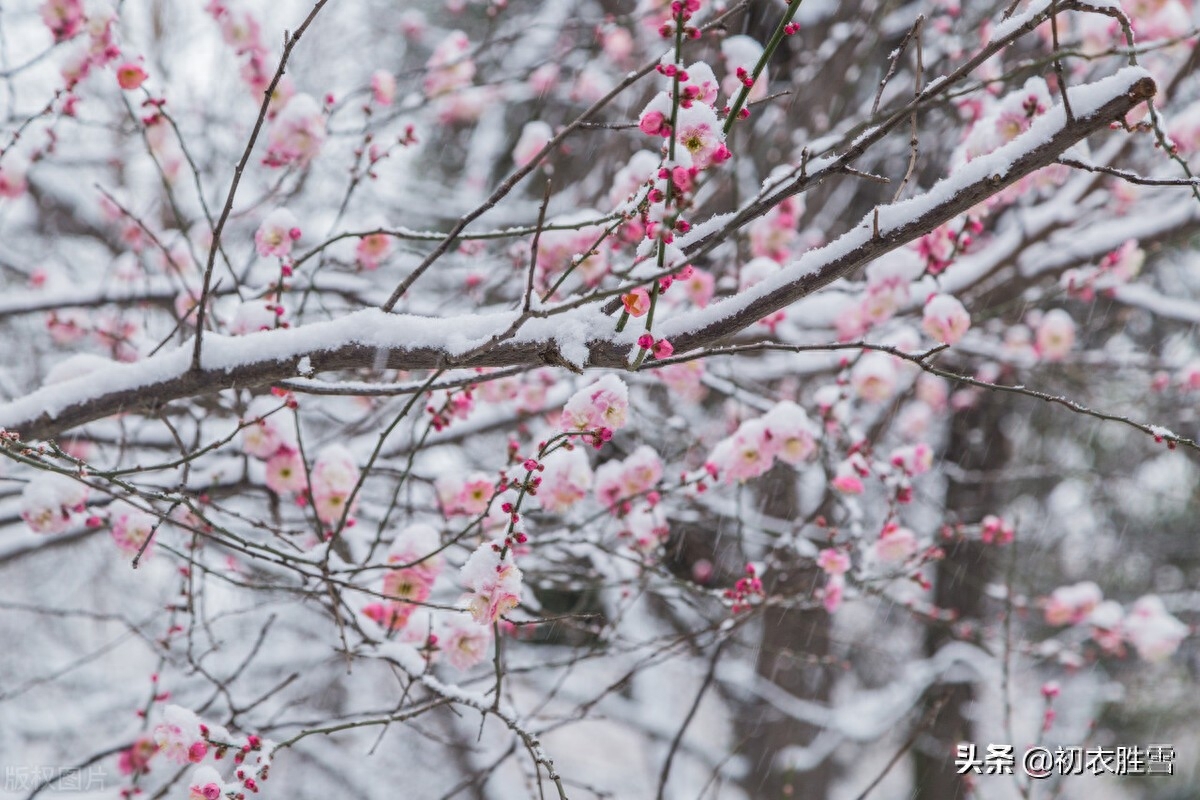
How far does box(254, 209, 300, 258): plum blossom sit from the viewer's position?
6.98 ft

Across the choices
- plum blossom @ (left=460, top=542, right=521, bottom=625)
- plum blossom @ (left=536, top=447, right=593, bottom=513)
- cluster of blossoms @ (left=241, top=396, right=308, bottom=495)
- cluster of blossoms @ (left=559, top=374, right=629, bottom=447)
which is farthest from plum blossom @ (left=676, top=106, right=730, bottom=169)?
cluster of blossoms @ (left=241, top=396, right=308, bottom=495)

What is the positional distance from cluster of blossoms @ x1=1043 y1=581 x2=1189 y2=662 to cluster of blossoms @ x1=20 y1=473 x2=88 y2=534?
12.8ft

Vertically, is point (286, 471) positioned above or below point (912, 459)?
below

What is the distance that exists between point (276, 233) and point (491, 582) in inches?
45.2

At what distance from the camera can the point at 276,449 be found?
2375mm

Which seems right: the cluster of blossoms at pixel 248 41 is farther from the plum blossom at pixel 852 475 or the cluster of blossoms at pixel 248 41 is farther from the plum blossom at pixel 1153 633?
the plum blossom at pixel 1153 633

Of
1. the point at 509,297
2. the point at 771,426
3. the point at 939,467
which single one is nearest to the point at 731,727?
the point at 939,467

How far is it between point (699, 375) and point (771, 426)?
0.54m

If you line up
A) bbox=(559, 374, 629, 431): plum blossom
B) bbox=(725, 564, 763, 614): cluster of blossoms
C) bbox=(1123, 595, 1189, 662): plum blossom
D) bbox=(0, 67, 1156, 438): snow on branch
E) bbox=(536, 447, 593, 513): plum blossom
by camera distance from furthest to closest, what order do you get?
bbox=(1123, 595, 1189, 662): plum blossom, bbox=(536, 447, 593, 513): plum blossom, bbox=(725, 564, 763, 614): cluster of blossoms, bbox=(559, 374, 629, 431): plum blossom, bbox=(0, 67, 1156, 438): snow on branch

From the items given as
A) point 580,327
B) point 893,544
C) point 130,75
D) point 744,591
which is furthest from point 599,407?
point 130,75

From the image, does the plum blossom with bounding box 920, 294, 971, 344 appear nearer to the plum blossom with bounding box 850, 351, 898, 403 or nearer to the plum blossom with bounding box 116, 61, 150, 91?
the plum blossom with bounding box 850, 351, 898, 403

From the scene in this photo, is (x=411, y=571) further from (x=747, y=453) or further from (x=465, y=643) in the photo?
(x=747, y=453)

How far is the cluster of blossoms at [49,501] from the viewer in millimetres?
2047

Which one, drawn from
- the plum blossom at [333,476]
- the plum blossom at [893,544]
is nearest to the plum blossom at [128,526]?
the plum blossom at [333,476]
